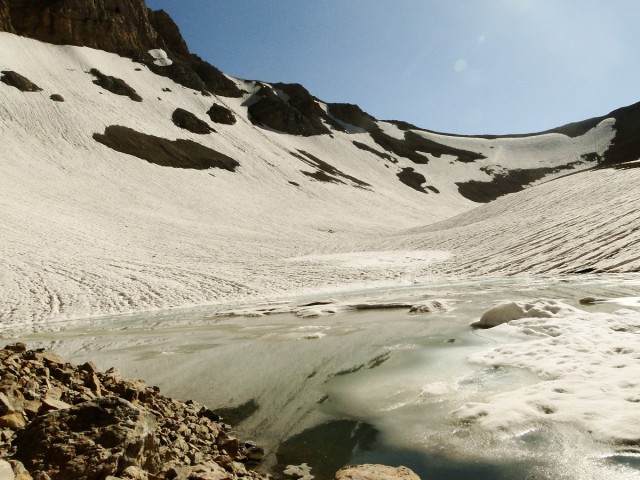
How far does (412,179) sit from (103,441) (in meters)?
67.6

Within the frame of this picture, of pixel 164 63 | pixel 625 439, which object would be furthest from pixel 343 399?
pixel 164 63

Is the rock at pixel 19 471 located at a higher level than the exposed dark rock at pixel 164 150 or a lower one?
lower

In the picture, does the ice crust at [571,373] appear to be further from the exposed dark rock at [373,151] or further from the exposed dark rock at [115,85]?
the exposed dark rock at [373,151]

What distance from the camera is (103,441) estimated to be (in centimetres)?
247

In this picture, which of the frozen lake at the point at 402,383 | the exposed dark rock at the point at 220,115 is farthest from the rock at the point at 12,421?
the exposed dark rock at the point at 220,115

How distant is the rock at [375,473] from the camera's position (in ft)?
8.23

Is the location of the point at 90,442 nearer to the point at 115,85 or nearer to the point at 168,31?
the point at 115,85

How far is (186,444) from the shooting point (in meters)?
3.06

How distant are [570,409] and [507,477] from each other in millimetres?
1097

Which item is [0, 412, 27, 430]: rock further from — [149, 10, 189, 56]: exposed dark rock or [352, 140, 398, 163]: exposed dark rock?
[149, 10, 189, 56]: exposed dark rock

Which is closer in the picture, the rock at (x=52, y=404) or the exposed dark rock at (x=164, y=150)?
the rock at (x=52, y=404)

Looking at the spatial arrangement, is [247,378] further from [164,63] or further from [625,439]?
[164,63]

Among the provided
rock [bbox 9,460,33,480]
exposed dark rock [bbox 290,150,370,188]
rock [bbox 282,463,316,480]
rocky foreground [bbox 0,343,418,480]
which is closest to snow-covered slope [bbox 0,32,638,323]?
exposed dark rock [bbox 290,150,370,188]

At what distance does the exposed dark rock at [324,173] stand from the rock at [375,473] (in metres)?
47.3
